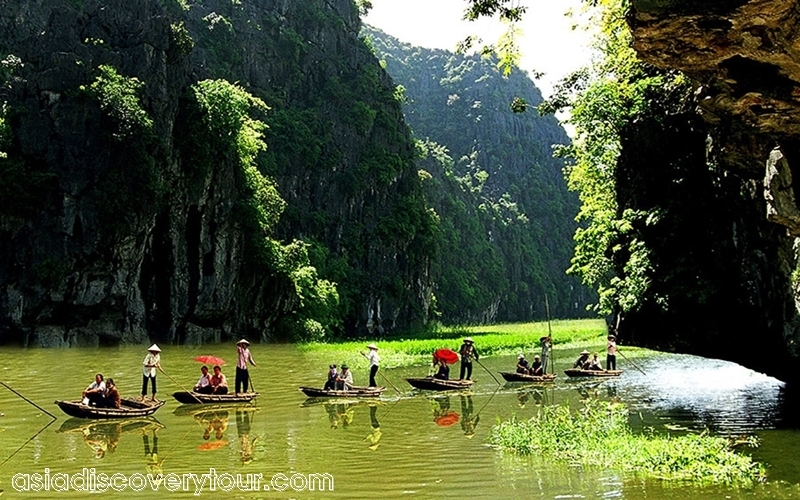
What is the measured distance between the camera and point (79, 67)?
37.5m

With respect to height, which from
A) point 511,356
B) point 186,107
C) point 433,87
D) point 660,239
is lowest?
point 511,356

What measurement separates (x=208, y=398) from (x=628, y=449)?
9.64m

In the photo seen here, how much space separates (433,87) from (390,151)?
104 metres

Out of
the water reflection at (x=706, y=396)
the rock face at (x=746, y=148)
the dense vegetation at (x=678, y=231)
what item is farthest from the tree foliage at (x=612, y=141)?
the water reflection at (x=706, y=396)

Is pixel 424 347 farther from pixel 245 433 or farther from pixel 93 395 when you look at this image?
pixel 245 433

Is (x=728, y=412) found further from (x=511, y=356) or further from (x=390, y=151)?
(x=390, y=151)

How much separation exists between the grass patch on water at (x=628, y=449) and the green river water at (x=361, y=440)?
1.16 feet

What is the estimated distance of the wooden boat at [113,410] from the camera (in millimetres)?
14242

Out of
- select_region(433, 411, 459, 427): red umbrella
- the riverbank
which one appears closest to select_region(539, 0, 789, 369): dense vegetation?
select_region(433, 411, 459, 427): red umbrella

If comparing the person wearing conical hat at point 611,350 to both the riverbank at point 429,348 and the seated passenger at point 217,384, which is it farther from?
the seated passenger at point 217,384

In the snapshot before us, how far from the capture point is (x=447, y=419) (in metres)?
15.7

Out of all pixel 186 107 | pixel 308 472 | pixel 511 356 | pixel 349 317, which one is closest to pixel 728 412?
pixel 308 472

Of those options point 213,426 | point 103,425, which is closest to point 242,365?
point 213,426

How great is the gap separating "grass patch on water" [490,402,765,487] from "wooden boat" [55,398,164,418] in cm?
711
